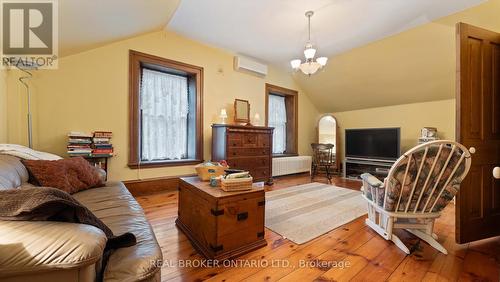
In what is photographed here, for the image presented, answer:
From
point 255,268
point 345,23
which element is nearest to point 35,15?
point 255,268

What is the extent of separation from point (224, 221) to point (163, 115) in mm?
2646

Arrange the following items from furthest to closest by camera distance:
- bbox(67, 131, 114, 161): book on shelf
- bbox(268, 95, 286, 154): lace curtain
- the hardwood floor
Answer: bbox(268, 95, 286, 154): lace curtain → bbox(67, 131, 114, 161): book on shelf → the hardwood floor

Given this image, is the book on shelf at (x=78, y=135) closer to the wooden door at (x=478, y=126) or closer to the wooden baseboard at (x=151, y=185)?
the wooden baseboard at (x=151, y=185)

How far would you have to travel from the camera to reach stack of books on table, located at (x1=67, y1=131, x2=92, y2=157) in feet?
8.27

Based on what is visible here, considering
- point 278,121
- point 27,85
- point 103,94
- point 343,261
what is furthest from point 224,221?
point 278,121

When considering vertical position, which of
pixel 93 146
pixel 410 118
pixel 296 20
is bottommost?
pixel 93 146

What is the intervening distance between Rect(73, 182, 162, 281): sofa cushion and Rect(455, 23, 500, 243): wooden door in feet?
7.80

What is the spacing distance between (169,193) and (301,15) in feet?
11.1

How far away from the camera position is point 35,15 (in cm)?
176

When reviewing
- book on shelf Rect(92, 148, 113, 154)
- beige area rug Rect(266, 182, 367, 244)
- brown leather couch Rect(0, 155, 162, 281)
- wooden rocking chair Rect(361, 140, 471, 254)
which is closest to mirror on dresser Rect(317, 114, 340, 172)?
beige area rug Rect(266, 182, 367, 244)

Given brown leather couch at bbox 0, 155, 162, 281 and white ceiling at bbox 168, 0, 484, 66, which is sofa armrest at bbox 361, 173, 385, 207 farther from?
white ceiling at bbox 168, 0, 484, 66

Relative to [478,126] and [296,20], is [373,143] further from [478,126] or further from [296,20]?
[296,20]

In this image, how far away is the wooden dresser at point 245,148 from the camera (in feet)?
11.3

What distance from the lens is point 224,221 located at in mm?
1510
